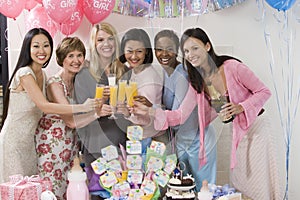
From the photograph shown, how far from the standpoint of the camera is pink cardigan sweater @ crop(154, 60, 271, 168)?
2.46 metres

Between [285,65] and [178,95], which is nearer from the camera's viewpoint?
→ [178,95]

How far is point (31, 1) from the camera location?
270 cm

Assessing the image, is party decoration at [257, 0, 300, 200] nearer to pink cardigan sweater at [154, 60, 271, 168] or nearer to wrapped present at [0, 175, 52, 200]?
pink cardigan sweater at [154, 60, 271, 168]

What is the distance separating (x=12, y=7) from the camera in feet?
8.54

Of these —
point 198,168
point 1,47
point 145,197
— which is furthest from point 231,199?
point 1,47

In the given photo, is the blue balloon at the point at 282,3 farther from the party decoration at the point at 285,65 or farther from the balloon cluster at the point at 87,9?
the balloon cluster at the point at 87,9

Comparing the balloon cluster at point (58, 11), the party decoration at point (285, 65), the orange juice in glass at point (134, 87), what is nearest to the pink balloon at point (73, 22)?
the balloon cluster at point (58, 11)

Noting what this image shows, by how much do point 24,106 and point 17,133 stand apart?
0.50 feet

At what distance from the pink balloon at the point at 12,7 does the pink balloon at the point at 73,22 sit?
25cm

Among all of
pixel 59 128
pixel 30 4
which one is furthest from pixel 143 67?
pixel 30 4

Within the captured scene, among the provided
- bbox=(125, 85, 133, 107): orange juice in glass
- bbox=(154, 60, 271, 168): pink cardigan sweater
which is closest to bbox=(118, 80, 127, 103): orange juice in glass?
bbox=(125, 85, 133, 107): orange juice in glass

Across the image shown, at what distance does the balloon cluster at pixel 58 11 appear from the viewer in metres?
2.46

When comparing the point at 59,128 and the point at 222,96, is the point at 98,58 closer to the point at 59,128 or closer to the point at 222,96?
the point at 59,128

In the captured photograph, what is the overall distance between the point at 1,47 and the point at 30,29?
742mm
